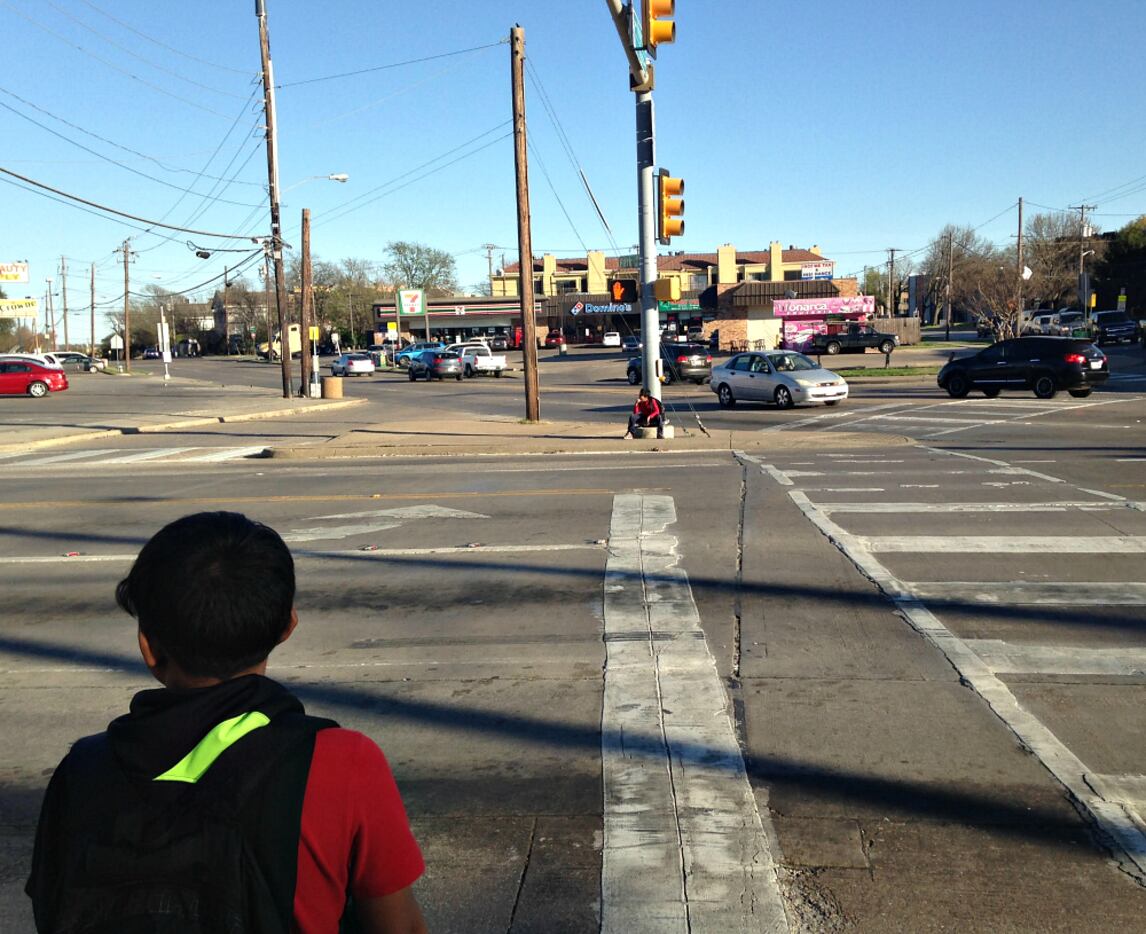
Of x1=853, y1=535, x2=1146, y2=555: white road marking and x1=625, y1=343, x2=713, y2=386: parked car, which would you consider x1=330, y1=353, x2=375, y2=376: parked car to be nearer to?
x1=625, y1=343, x2=713, y2=386: parked car

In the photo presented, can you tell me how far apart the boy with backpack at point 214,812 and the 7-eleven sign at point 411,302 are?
93.6 m

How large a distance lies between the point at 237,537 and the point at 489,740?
3.50 m

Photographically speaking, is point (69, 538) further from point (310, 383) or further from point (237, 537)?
point (310, 383)

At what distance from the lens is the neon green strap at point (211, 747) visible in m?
1.77

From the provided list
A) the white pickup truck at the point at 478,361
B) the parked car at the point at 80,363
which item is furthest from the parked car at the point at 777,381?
the parked car at the point at 80,363

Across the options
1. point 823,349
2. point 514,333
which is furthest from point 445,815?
point 514,333

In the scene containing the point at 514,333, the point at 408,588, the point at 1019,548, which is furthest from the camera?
the point at 514,333

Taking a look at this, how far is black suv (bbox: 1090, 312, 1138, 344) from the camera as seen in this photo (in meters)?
58.2

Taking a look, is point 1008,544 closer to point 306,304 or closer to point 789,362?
point 789,362

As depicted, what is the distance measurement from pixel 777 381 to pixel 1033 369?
6936 millimetres

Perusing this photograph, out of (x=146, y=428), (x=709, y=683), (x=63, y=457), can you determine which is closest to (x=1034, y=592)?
(x=709, y=683)

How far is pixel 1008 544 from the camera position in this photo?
9.35 m

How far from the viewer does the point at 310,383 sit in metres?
45.3

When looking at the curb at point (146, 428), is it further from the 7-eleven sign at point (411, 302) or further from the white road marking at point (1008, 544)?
the 7-eleven sign at point (411, 302)
